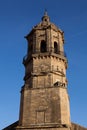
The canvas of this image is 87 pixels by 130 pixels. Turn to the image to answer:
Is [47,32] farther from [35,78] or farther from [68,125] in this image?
[68,125]

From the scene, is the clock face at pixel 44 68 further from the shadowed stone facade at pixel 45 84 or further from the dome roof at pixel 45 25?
the dome roof at pixel 45 25

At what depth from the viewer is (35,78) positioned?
27.4 metres

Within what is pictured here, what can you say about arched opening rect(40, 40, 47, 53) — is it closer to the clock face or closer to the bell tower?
the bell tower

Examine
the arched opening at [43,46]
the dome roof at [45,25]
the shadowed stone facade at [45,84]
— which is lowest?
the shadowed stone facade at [45,84]

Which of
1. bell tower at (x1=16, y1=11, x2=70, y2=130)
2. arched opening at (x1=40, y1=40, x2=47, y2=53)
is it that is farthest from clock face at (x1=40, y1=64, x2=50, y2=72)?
arched opening at (x1=40, y1=40, x2=47, y2=53)

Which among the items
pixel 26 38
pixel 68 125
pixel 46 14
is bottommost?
pixel 68 125

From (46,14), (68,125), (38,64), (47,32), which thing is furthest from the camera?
(46,14)

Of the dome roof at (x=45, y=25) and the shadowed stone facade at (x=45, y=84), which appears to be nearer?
the shadowed stone facade at (x=45, y=84)

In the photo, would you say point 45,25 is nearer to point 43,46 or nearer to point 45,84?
point 43,46

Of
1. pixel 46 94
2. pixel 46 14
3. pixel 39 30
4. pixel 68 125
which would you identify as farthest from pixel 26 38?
pixel 68 125

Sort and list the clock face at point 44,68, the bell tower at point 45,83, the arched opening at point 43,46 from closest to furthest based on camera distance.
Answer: the bell tower at point 45,83
the clock face at point 44,68
the arched opening at point 43,46

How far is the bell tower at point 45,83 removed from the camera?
80.8ft

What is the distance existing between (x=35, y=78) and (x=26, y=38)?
639cm

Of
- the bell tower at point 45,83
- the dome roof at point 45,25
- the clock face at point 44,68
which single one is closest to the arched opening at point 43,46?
the bell tower at point 45,83
